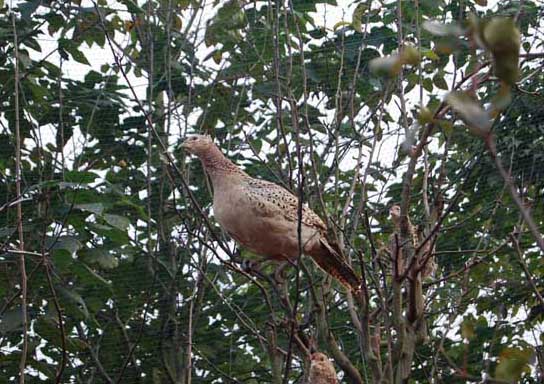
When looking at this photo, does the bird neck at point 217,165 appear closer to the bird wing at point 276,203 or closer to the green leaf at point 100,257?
the bird wing at point 276,203

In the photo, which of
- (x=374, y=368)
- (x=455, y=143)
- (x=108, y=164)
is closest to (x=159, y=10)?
(x=108, y=164)

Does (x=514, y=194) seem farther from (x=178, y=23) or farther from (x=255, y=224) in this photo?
(x=178, y=23)

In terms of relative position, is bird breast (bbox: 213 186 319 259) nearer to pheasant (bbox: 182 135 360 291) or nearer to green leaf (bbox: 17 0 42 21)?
pheasant (bbox: 182 135 360 291)

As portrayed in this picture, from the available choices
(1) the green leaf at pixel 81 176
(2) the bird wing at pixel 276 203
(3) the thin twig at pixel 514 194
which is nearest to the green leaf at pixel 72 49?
(2) the bird wing at pixel 276 203

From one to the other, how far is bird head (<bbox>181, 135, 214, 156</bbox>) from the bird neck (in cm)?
2

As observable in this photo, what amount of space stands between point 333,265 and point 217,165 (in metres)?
0.61

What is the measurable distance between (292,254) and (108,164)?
1912 mm

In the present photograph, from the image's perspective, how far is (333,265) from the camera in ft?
11.3

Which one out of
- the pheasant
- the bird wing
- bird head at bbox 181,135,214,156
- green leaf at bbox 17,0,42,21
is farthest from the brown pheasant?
green leaf at bbox 17,0,42,21

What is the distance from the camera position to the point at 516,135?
187 inches

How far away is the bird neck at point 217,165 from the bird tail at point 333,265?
1.49 feet

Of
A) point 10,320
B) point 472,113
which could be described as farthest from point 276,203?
point 472,113

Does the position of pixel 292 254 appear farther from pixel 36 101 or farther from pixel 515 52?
pixel 515 52

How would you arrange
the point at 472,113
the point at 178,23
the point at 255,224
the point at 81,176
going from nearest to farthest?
the point at 472,113
the point at 81,176
the point at 255,224
the point at 178,23
